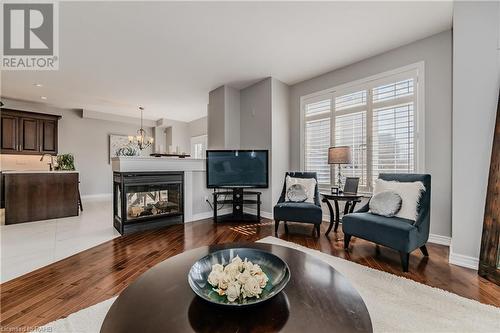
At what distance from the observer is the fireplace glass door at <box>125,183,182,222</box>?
3404 millimetres

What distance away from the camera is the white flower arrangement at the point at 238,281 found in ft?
3.05

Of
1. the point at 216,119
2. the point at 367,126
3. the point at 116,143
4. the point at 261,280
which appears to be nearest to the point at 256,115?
the point at 216,119

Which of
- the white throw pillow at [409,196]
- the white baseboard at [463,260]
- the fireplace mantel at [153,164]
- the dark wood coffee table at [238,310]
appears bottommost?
the white baseboard at [463,260]

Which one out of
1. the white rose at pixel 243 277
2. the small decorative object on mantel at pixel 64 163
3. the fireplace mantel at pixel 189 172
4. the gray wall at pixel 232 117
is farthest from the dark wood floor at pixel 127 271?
the small decorative object on mantel at pixel 64 163

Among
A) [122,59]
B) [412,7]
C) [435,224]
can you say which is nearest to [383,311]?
[435,224]

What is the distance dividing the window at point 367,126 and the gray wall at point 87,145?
622 centimetres

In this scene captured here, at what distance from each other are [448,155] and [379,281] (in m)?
2.01

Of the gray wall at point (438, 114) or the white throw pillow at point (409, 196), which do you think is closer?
the white throw pillow at point (409, 196)

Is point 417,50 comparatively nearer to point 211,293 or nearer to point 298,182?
point 298,182

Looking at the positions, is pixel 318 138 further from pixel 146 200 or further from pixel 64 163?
pixel 64 163

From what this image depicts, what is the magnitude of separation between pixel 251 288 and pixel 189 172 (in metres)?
3.44

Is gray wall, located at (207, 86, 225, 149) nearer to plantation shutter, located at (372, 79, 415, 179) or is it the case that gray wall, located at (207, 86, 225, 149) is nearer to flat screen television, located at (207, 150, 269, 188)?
flat screen television, located at (207, 150, 269, 188)

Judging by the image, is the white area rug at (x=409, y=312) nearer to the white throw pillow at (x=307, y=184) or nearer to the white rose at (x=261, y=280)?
the white rose at (x=261, y=280)

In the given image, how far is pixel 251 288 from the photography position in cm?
93
